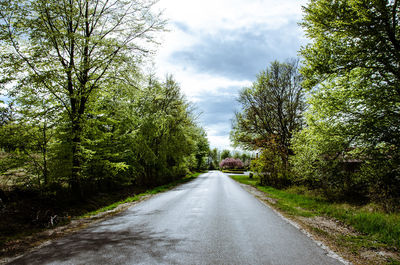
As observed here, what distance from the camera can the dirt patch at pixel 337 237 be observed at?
13.5 ft

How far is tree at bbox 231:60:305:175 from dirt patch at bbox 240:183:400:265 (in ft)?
43.4

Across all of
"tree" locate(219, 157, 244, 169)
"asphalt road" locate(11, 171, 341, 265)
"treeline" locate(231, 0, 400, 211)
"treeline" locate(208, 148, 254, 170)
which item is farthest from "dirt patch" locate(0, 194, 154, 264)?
"tree" locate(219, 157, 244, 169)

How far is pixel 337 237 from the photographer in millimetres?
5410

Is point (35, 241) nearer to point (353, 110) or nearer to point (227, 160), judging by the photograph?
point (353, 110)

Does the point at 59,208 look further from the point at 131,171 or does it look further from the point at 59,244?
the point at 131,171

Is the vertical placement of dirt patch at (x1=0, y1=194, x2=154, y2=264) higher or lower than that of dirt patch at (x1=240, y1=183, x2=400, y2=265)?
higher

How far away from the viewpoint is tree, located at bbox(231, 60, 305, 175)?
73.2ft

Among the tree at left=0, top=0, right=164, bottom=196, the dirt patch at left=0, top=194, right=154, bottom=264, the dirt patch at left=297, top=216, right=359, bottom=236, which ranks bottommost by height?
the dirt patch at left=297, top=216, right=359, bottom=236

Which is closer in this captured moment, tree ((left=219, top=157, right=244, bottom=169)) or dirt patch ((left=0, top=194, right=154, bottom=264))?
dirt patch ((left=0, top=194, right=154, bottom=264))

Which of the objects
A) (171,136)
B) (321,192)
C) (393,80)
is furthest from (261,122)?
(393,80)

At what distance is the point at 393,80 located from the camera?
31.4ft

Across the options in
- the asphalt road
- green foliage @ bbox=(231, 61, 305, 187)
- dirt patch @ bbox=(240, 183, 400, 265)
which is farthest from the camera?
green foliage @ bbox=(231, 61, 305, 187)

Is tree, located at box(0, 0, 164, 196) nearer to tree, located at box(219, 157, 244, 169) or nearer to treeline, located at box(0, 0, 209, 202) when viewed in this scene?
treeline, located at box(0, 0, 209, 202)

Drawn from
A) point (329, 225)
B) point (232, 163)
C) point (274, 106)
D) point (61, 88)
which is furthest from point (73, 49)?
point (232, 163)
